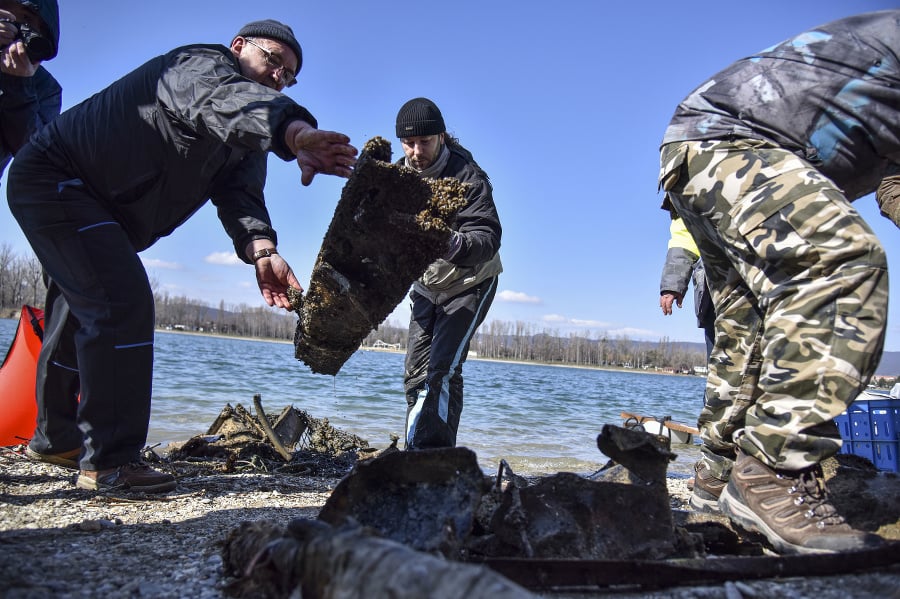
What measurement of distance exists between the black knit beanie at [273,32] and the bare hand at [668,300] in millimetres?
3532

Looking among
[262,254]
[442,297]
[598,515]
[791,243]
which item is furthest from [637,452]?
[262,254]

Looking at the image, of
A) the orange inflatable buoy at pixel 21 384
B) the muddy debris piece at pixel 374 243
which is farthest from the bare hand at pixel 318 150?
the orange inflatable buoy at pixel 21 384

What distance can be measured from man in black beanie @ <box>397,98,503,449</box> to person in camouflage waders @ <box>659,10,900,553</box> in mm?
1703

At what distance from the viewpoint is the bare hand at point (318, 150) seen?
7.61 feet

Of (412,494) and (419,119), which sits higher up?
(419,119)

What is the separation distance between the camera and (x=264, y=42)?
137 inches

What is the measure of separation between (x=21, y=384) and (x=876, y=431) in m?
6.68

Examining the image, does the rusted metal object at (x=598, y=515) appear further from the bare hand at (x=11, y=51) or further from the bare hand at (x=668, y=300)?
the bare hand at (x=11, y=51)

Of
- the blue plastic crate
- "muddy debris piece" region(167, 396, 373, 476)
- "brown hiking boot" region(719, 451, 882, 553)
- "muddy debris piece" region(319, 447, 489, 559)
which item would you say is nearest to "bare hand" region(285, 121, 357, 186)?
"muddy debris piece" region(319, 447, 489, 559)

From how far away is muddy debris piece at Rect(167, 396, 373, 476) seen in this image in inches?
170

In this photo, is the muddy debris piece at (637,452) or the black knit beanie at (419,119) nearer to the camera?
the muddy debris piece at (637,452)

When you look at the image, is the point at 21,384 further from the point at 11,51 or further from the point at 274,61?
the point at 274,61

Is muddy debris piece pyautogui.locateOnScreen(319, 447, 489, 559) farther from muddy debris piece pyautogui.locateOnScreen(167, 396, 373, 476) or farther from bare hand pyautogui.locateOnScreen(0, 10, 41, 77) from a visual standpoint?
bare hand pyautogui.locateOnScreen(0, 10, 41, 77)

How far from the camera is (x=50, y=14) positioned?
390 centimetres
